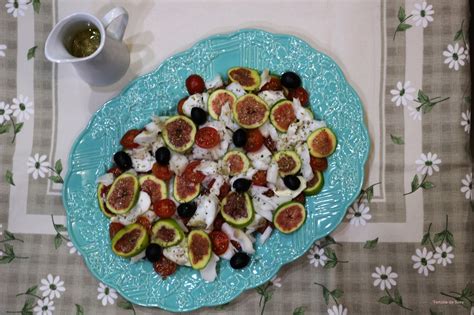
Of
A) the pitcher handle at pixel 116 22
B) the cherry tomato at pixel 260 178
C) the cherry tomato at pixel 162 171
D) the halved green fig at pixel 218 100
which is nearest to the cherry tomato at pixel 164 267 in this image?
the cherry tomato at pixel 162 171

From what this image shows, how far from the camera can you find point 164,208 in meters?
1.45

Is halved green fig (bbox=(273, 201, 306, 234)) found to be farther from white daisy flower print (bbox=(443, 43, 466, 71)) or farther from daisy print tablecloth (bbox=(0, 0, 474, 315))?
white daisy flower print (bbox=(443, 43, 466, 71))

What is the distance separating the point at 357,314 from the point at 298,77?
77 cm

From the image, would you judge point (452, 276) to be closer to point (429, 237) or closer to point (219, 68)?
point (429, 237)

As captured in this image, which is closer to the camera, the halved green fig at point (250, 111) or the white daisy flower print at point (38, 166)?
the halved green fig at point (250, 111)

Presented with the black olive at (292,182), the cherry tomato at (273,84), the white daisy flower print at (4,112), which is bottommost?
the black olive at (292,182)

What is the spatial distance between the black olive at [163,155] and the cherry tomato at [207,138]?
97mm

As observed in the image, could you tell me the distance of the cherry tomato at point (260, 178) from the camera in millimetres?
1444

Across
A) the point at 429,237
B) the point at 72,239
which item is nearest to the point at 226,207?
the point at 72,239

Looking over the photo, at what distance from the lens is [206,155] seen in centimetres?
147

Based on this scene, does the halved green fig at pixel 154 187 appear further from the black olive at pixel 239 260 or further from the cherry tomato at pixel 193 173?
the black olive at pixel 239 260

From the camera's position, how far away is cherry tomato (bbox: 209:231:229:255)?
4.71 feet

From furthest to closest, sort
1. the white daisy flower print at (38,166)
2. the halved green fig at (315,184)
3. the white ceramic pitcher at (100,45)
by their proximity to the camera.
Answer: the white daisy flower print at (38,166), the halved green fig at (315,184), the white ceramic pitcher at (100,45)

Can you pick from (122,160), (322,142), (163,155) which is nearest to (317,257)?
(322,142)
